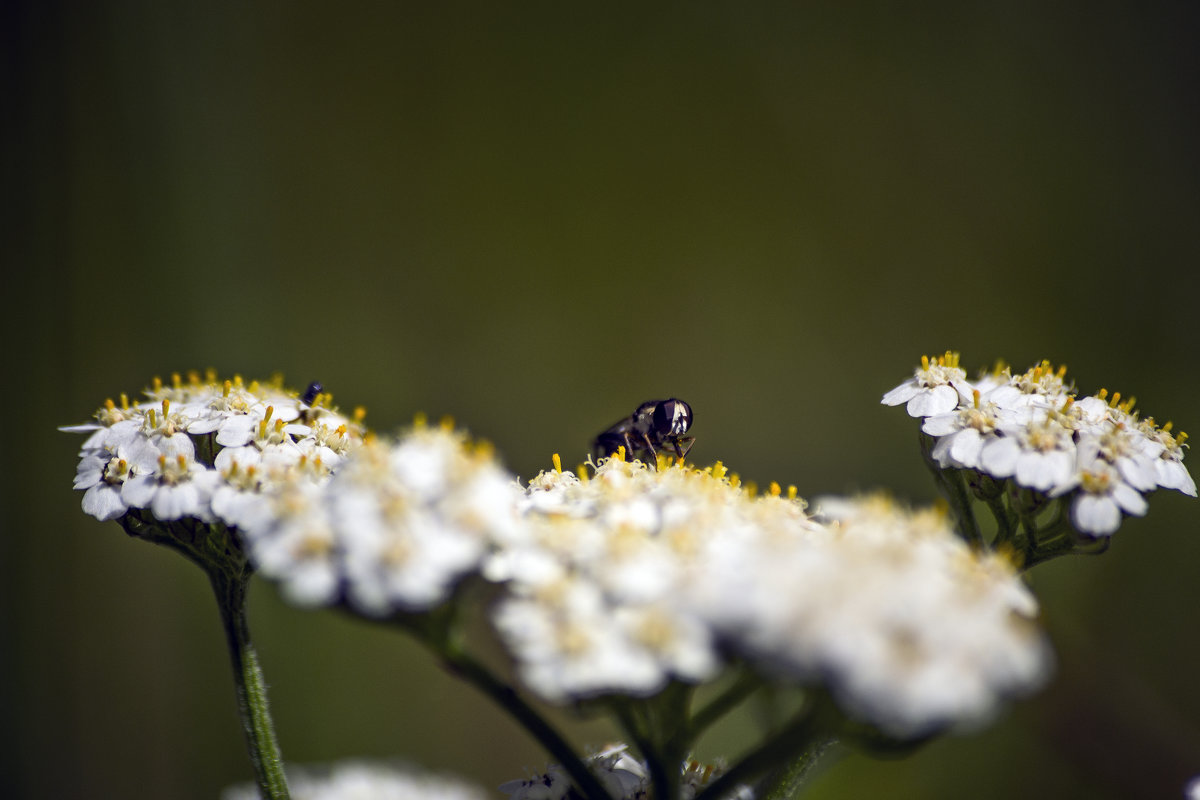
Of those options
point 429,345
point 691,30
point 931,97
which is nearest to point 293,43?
point 429,345

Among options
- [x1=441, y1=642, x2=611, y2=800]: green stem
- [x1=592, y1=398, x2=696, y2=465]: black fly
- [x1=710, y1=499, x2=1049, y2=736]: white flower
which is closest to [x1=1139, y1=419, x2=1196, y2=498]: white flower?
[x1=710, y1=499, x2=1049, y2=736]: white flower

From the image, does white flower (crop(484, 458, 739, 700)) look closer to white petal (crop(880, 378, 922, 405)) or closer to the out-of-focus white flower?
the out-of-focus white flower

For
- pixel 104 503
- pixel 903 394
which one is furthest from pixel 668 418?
pixel 104 503

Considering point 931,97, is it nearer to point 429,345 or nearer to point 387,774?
point 429,345

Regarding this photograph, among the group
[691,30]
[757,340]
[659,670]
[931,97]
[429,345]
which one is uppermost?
[691,30]

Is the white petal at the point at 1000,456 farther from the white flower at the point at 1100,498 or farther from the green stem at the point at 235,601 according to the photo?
the green stem at the point at 235,601
